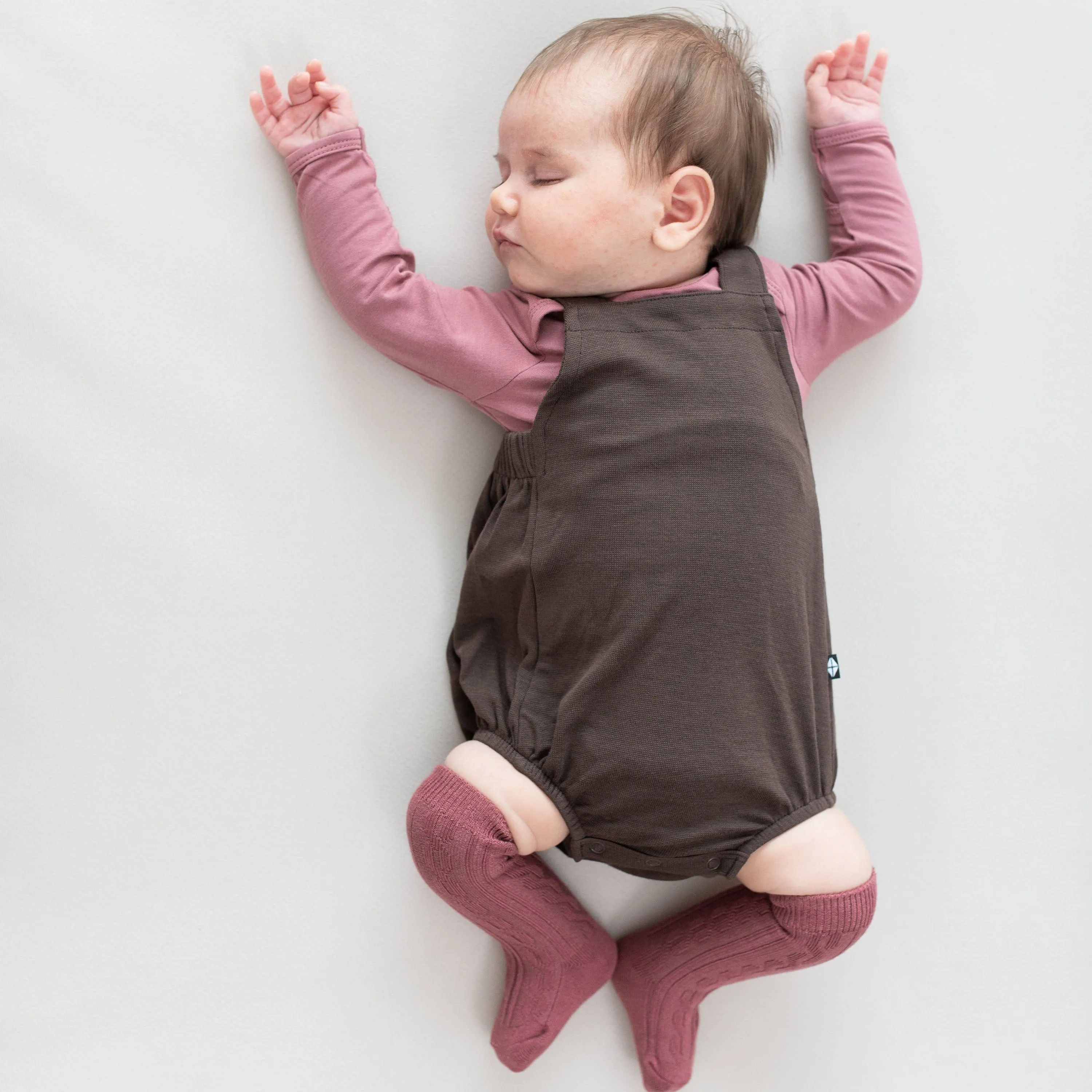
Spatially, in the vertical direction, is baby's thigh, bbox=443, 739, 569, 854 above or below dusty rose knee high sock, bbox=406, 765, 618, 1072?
above

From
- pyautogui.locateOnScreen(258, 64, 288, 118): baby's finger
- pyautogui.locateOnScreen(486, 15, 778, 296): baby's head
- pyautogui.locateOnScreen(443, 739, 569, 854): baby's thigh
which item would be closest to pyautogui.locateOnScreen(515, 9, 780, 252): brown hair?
pyautogui.locateOnScreen(486, 15, 778, 296): baby's head

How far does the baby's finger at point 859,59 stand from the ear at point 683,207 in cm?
24

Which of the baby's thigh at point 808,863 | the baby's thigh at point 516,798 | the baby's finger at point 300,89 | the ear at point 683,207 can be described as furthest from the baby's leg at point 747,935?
the baby's finger at point 300,89

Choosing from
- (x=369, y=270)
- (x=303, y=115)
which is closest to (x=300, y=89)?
(x=303, y=115)

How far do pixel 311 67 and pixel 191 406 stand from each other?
32cm

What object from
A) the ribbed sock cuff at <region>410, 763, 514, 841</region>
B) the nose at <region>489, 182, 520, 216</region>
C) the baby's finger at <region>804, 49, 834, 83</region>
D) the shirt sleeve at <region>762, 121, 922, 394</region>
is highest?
the baby's finger at <region>804, 49, 834, 83</region>

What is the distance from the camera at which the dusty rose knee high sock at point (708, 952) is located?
2.89 feet

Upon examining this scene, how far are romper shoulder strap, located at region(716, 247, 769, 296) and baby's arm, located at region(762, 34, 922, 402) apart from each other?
0.11 feet

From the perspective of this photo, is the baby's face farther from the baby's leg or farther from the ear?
the baby's leg

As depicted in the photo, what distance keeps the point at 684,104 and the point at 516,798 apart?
24.0 inches

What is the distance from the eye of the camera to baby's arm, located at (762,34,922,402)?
0.92 metres

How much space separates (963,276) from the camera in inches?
39.6

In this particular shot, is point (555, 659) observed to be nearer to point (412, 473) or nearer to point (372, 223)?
point (412, 473)

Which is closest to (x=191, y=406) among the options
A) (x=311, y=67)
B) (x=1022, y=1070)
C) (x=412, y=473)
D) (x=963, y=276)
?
(x=412, y=473)
